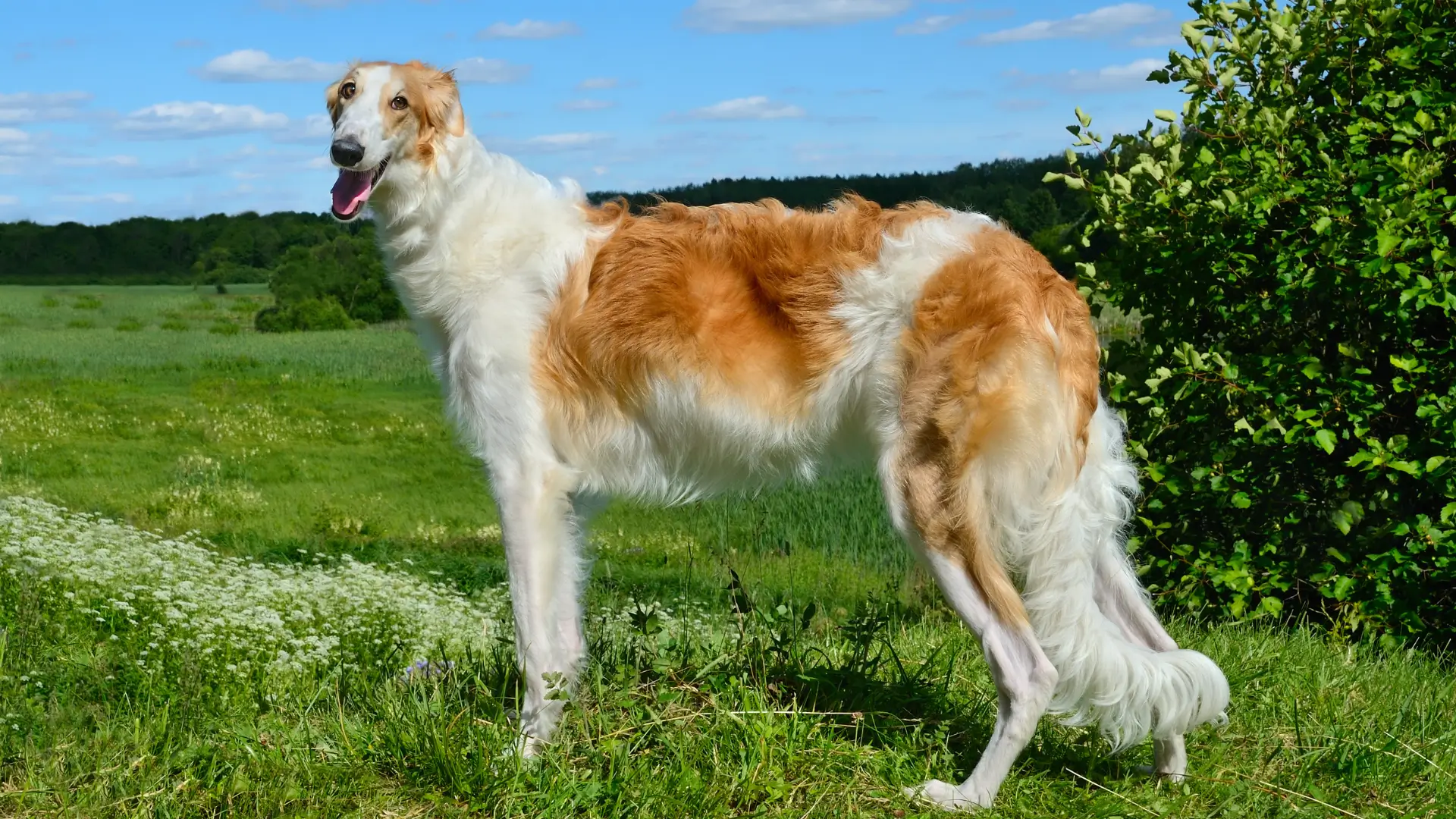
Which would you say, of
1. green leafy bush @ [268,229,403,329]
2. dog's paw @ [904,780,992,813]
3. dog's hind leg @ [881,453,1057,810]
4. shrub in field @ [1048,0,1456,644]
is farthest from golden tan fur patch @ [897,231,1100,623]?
green leafy bush @ [268,229,403,329]

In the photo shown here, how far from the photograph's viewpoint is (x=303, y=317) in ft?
53.8

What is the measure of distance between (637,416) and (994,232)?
1.30 meters

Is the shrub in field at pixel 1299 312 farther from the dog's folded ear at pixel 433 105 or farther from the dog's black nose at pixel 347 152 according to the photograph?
the dog's black nose at pixel 347 152

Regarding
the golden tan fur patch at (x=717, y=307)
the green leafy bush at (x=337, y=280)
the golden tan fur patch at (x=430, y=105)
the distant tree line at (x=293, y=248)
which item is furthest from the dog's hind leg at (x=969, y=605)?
the green leafy bush at (x=337, y=280)

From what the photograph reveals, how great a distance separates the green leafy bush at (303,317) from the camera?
16.3 metres

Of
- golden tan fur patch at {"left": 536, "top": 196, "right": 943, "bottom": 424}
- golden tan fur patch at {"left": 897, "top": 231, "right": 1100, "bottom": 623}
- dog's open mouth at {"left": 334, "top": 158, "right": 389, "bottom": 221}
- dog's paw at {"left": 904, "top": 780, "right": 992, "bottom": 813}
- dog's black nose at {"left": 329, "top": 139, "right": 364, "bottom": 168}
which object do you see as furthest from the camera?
dog's open mouth at {"left": 334, "top": 158, "right": 389, "bottom": 221}

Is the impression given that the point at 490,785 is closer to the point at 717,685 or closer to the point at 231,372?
the point at 717,685

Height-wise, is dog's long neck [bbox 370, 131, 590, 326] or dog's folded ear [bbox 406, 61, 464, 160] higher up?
dog's folded ear [bbox 406, 61, 464, 160]

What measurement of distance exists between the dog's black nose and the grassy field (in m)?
1.77

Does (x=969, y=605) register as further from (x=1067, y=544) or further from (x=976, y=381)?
(x=976, y=381)

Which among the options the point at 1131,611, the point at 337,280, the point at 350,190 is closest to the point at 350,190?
the point at 350,190

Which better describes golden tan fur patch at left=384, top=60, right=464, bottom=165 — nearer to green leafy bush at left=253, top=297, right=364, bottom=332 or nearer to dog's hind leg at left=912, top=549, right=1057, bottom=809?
dog's hind leg at left=912, top=549, right=1057, bottom=809

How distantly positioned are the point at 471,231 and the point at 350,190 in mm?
420

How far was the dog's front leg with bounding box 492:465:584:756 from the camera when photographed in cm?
398
